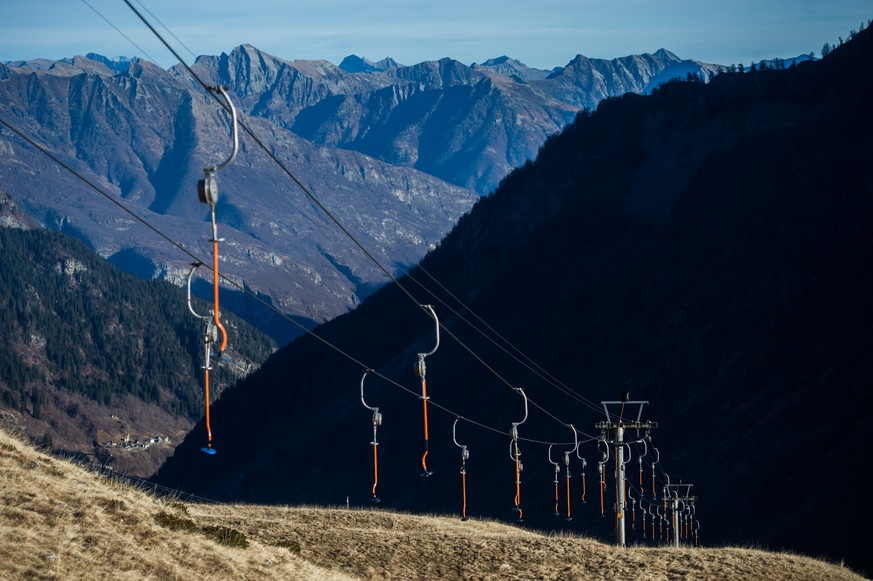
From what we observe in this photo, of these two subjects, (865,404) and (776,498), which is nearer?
(776,498)

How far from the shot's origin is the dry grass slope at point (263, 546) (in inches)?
1390

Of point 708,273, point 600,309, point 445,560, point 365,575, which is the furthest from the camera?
point 600,309

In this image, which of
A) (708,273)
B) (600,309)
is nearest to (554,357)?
(600,309)

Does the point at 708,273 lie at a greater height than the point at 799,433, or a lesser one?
greater

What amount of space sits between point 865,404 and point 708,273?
170 ft

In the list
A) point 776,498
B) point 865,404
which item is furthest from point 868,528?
point 865,404

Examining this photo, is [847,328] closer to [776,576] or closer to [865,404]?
[865,404]

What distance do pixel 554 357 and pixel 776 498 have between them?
71151 millimetres

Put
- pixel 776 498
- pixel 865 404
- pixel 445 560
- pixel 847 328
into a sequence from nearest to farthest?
pixel 445 560 → pixel 776 498 → pixel 865 404 → pixel 847 328

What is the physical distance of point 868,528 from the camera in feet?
375

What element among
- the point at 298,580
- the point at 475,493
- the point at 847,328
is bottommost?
the point at 475,493

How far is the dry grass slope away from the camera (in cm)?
3531

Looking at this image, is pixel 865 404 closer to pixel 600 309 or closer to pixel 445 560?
pixel 600 309

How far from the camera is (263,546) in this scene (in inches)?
1774
